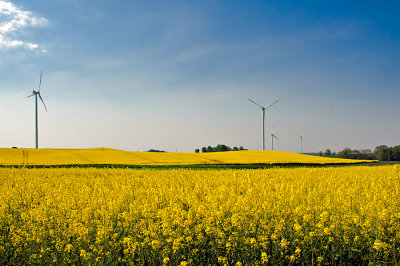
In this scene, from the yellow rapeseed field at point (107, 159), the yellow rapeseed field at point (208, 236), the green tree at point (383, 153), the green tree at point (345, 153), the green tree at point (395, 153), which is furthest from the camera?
the green tree at point (345, 153)

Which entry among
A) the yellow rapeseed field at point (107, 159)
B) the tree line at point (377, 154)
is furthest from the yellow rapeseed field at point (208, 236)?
the tree line at point (377, 154)

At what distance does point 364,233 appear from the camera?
231 inches

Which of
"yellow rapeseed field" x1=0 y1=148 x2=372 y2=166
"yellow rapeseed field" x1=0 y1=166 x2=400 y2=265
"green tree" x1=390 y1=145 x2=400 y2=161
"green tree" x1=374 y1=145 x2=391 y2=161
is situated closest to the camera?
"yellow rapeseed field" x1=0 y1=166 x2=400 y2=265

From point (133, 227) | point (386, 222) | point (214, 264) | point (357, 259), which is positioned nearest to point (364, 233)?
point (357, 259)

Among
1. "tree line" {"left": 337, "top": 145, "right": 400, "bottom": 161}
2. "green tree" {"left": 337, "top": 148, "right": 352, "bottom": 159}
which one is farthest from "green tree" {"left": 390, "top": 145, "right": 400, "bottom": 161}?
"green tree" {"left": 337, "top": 148, "right": 352, "bottom": 159}

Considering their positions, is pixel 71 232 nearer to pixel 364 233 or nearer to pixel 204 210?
pixel 204 210

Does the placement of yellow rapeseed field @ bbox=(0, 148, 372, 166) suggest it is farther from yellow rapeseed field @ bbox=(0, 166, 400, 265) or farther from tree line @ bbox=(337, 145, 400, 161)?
tree line @ bbox=(337, 145, 400, 161)

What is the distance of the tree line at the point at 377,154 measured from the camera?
3787 inches

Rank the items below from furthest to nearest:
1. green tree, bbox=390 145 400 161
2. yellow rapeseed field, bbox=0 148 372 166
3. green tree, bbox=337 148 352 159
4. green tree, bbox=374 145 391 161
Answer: green tree, bbox=337 148 352 159, green tree, bbox=374 145 391 161, green tree, bbox=390 145 400 161, yellow rapeseed field, bbox=0 148 372 166

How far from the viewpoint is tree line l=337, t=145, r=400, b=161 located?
9619 centimetres

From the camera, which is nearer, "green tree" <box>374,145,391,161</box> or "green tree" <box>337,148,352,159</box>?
"green tree" <box>374,145,391,161</box>

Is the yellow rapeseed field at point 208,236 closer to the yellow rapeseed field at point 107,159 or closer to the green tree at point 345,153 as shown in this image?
the yellow rapeseed field at point 107,159

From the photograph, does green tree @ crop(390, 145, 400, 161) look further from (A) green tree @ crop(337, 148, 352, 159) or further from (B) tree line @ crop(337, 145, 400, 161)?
(A) green tree @ crop(337, 148, 352, 159)

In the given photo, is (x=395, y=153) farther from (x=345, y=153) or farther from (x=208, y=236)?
(x=208, y=236)
